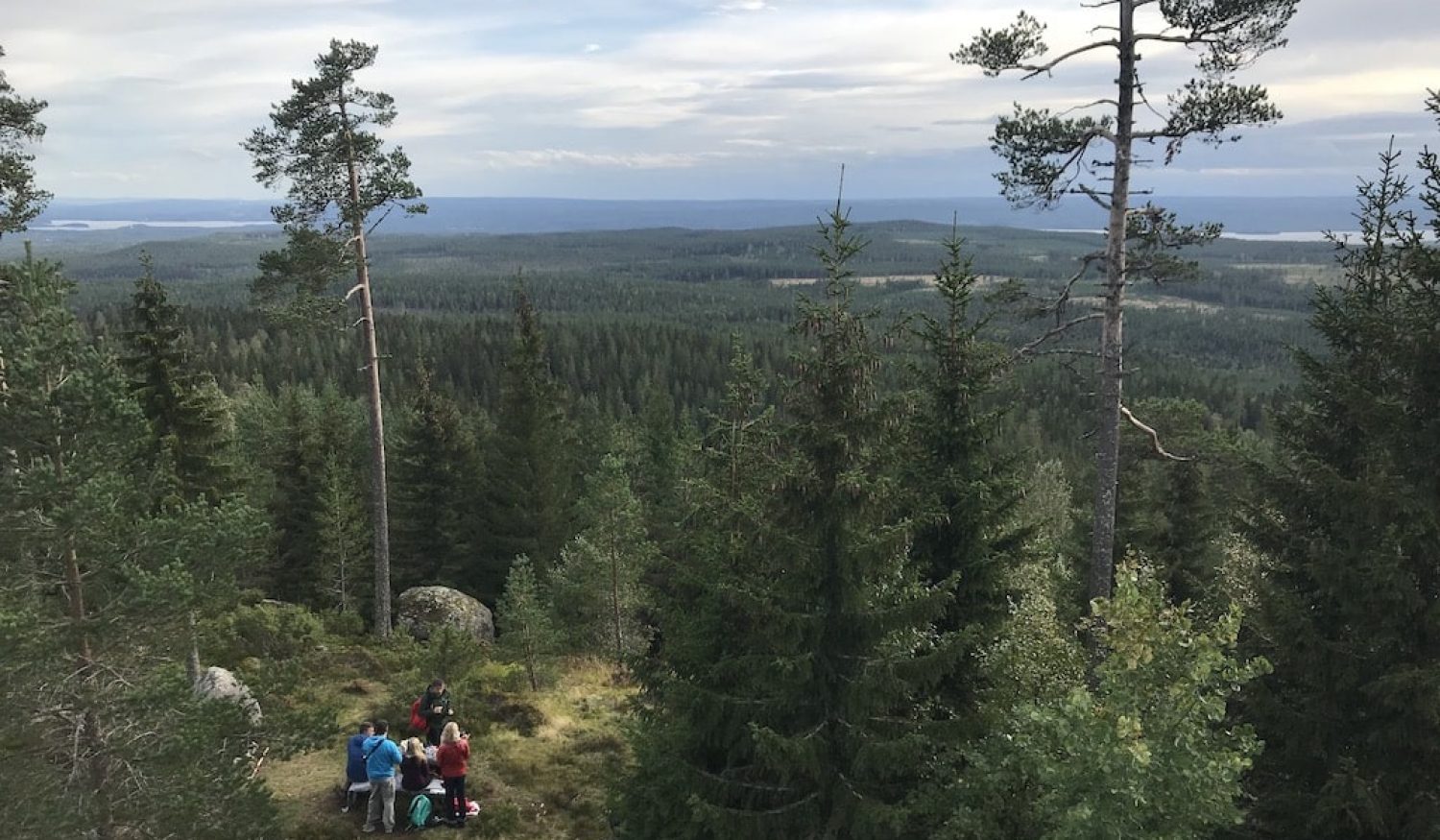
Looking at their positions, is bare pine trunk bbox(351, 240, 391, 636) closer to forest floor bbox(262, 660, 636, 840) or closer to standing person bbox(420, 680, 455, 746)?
forest floor bbox(262, 660, 636, 840)

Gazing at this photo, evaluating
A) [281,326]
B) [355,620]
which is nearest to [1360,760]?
[281,326]

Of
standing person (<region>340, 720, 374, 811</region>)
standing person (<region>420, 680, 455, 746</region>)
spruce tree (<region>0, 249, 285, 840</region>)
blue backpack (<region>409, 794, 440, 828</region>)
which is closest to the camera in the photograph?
spruce tree (<region>0, 249, 285, 840</region>)

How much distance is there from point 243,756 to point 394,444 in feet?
88.0

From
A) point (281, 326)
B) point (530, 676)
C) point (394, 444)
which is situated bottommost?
point (530, 676)

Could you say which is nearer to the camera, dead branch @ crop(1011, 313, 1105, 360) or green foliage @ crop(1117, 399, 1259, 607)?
dead branch @ crop(1011, 313, 1105, 360)

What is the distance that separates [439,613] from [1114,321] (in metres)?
21.7

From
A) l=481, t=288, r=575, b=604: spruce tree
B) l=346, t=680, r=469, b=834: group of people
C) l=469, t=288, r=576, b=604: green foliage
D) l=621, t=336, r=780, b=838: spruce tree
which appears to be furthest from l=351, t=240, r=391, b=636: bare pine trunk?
l=621, t=336, r=780, b=838: spruce tree

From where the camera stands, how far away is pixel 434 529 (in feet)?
110

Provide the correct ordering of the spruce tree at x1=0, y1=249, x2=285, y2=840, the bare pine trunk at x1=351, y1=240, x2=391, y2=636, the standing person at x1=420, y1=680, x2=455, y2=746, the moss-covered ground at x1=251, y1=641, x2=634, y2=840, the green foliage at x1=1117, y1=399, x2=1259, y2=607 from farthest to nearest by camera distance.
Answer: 1. the green foliage at x1=1117, y1=399, x2=1259, y2=607
2. the bare pine trunk at x1=351, y1=240, x2=391, y2=636
3. the standing person at x1=420, y1=680, x2=455, y2=746
4. the moss-covered ground at x1=251, y1=641, x2=634, y2=840
5. the spruce tree at x1=0, y1=249, x2=285, y2=840

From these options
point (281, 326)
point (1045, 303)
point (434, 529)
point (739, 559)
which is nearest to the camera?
point (739, 559)

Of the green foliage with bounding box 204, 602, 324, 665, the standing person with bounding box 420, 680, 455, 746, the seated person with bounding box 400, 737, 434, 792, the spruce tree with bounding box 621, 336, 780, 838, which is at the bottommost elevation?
the green foliage with bounding box 204, 602, 324, 665

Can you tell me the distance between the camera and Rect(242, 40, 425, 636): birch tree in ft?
Answer: 61.7

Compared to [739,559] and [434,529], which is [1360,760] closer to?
[739,559]

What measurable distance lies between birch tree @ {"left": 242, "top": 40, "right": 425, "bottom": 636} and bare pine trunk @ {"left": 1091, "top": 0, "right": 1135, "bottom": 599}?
14.8 m
